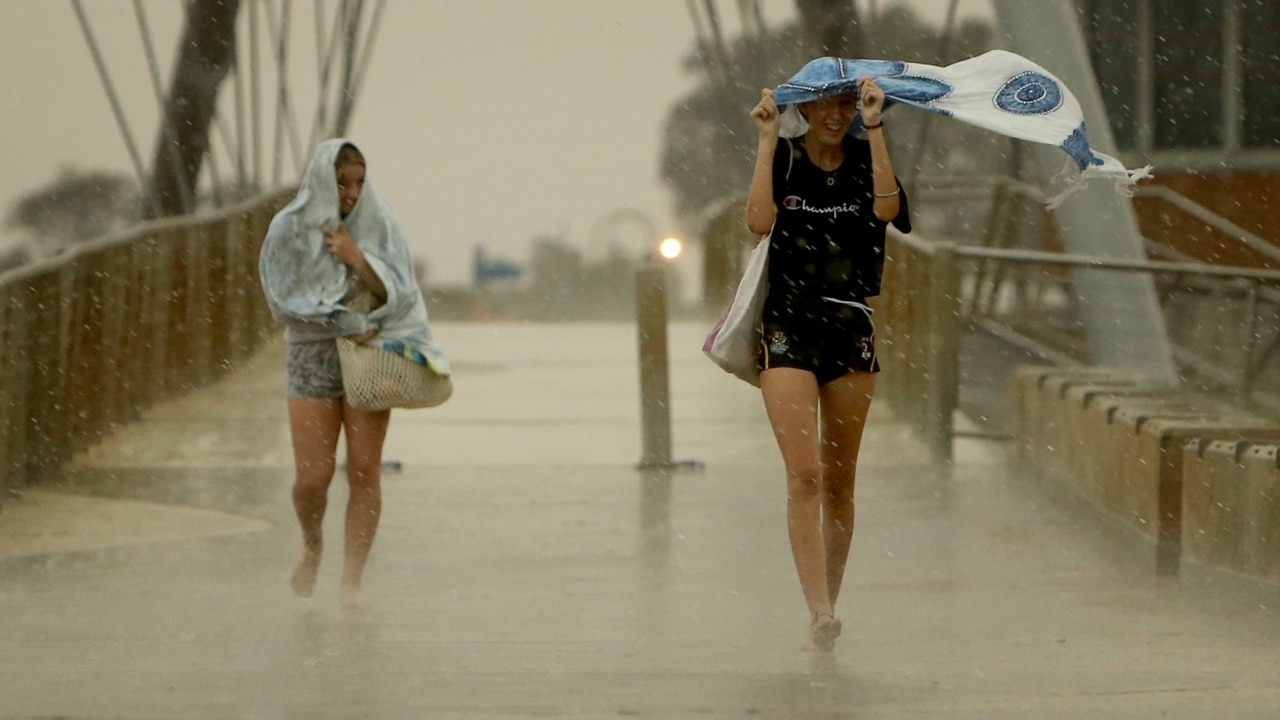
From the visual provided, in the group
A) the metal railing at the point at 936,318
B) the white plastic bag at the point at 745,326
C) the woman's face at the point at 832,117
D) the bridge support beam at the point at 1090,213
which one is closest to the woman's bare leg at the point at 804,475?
the white plastic bag at the point at 745,326

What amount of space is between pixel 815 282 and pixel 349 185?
1892mm

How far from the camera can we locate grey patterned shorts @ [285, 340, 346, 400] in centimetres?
706

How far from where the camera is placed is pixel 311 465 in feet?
23.4

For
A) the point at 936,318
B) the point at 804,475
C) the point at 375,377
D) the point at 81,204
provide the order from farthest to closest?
the point at 81,204 → the point at 936,318 → the point at 375,377 → the point at 804,475

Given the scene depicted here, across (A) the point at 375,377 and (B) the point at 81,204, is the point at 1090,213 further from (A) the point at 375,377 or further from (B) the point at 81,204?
(B) the point at 81,204

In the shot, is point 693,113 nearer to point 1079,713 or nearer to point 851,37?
point 851,37

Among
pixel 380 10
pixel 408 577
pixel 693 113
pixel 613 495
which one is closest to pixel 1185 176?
pixel 380 10

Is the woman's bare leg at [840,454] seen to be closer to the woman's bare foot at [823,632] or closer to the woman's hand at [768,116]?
the woman's bare foot at [823,632]

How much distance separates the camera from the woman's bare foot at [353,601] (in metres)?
7.04

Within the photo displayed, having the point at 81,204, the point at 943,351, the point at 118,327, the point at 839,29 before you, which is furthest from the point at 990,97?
the point at 81,204

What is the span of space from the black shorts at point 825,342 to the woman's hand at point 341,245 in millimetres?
1704

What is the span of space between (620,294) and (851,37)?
17.8 metres

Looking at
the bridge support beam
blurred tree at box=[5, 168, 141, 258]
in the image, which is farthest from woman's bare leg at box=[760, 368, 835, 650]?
blurred tree at box=[5, 168, 141, 258]

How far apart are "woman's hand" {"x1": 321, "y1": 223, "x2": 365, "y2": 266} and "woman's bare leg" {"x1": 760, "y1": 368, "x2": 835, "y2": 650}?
1720 millimetres
